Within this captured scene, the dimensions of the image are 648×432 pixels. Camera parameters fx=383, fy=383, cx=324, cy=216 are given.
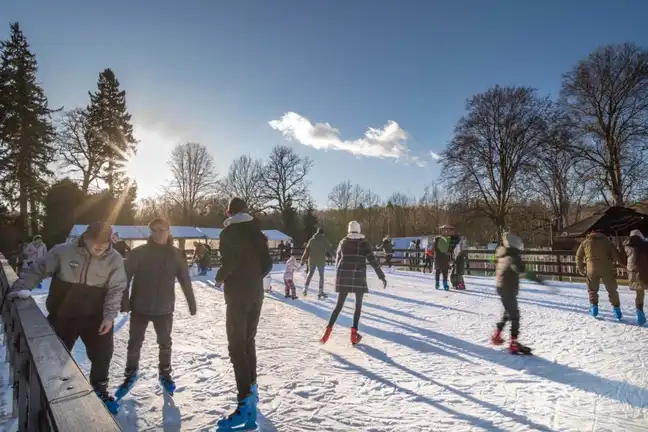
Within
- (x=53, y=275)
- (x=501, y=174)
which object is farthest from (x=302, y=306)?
(x=501, y=174)

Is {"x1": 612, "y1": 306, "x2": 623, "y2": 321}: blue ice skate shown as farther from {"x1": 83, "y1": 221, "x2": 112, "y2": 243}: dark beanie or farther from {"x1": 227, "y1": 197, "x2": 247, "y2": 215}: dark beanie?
{"x1": 83, "y1": 221, "x2": 112, "y2": 243}: dark beanie

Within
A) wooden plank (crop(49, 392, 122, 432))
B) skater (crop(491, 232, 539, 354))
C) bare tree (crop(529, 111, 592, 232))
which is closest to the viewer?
wooden plank (crop(49, 392, 122, 432))

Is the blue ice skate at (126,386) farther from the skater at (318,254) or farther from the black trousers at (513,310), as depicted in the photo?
the skater at (318,254)

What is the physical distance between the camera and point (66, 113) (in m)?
29.4

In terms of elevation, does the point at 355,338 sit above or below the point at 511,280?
below

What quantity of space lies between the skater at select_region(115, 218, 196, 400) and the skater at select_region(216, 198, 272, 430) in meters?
0.77

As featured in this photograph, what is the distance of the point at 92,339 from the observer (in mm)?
3129

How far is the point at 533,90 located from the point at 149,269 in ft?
84.4

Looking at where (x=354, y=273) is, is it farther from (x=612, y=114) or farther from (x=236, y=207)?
(x=612, y=114)

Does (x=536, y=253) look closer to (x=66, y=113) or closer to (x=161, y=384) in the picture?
(x=161, y=384)

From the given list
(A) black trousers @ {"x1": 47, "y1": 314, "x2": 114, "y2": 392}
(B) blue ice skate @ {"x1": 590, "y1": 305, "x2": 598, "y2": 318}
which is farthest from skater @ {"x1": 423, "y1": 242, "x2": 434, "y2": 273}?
(A) black trousers @ {"x1": 47, "y1": 314, "x2": 114, "y2": 392}

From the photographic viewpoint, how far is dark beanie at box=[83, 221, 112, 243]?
3.00m

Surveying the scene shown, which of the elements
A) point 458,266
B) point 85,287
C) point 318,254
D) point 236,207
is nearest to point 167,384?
point 85,287

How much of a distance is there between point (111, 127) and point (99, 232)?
3521 centimetres
